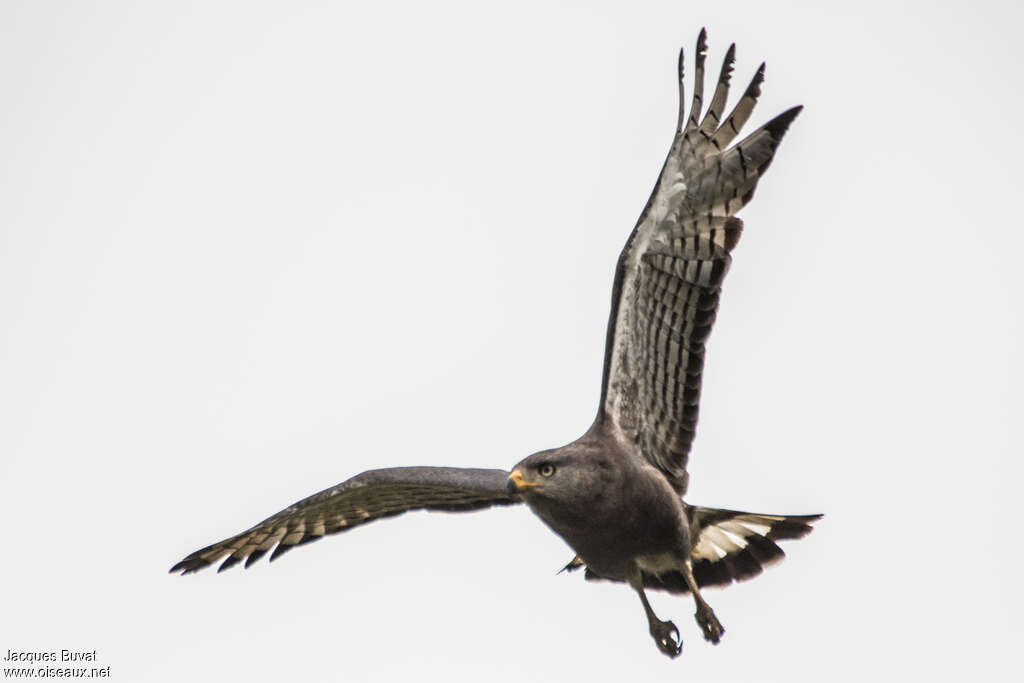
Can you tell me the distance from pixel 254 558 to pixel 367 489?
112 cm

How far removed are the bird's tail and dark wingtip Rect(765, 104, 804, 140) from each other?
2.64m

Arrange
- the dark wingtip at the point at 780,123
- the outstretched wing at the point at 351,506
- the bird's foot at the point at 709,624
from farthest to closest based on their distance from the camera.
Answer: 1. the outstretched wing at the point at 351,506
2. the bird's foot at the point at 709,624
3. the dark wingtip at the point at 780,123

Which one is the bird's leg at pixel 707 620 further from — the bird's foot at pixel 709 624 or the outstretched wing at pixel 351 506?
the outstretched wing at pixel 351 506

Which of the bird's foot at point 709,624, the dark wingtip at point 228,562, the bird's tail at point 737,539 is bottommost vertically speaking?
the bird's foot at point 709,624

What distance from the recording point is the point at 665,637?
29.8 ft

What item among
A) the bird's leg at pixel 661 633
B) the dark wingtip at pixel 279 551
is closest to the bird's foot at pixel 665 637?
the bird's leg at pixel 661 633

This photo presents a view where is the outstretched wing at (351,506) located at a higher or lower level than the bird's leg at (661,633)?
higher

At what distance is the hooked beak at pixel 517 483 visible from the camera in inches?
329

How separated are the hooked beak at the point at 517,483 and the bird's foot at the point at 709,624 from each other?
4.71 ft

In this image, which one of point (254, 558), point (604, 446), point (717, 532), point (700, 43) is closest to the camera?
point (700, 43)

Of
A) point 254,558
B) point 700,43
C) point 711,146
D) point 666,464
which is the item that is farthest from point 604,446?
point 254,558

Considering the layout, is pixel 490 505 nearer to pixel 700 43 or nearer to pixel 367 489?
pixel 367 489

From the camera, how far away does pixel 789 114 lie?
26.2 feet

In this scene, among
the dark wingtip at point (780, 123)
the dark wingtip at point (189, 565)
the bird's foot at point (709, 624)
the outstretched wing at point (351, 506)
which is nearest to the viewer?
the dark wingtip at point (780, 123)
